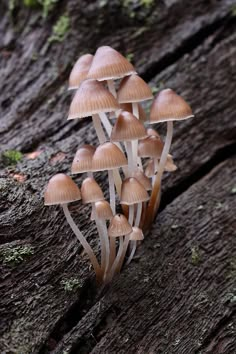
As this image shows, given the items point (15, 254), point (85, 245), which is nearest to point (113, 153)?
point (85, 245)

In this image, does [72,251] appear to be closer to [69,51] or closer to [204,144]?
[204,144]

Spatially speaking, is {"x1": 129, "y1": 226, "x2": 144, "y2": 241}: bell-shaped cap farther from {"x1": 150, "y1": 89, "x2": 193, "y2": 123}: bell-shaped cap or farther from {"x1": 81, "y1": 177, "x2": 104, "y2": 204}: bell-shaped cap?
{"x1": 150, "y1": 89, "x2": 193, "y2": 123}: bell-shaped cap

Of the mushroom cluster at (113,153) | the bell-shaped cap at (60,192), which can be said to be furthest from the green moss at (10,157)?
the bell-shaped cap at (60,192)

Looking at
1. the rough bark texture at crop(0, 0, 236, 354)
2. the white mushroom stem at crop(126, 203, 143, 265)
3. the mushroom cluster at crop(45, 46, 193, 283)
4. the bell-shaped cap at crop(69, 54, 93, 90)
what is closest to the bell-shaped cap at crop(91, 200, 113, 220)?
the mushroom cluster at crop(45, 46, 193, 283)

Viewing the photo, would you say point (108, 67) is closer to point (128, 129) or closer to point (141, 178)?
point (128, 129)

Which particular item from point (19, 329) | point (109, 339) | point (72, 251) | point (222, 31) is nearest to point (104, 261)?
point (72, 251)

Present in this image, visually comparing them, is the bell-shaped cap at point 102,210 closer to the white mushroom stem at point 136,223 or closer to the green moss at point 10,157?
the white mushroom stem at point 136,223
